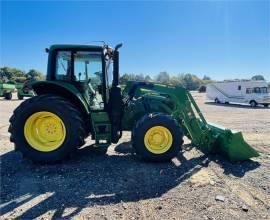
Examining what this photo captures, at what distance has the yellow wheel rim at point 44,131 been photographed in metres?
5.77

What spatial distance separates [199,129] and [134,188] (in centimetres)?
252

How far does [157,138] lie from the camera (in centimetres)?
590

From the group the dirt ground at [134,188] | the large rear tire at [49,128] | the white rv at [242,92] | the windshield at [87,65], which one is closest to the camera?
the dirt ground at [134,188]

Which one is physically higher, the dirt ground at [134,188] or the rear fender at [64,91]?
the rear fender at [64,91]

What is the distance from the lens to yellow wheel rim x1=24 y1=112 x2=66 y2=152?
5.77 meters

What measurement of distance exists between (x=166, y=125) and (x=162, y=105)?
0.97 metres

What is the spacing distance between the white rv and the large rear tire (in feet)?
76.3

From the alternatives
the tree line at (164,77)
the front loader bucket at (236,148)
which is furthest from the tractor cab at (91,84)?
the tree line at (164,77)

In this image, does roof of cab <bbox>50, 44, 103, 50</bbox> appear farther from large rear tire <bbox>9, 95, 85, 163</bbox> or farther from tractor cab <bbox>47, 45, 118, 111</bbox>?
large rear tire <bbox>9, 95, 85, 163</bbox>

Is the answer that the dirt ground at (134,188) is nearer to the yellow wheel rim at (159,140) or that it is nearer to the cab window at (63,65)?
the yellow wheel rim at (159,140)

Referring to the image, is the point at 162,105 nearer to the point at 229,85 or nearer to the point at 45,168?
the point at 45,168

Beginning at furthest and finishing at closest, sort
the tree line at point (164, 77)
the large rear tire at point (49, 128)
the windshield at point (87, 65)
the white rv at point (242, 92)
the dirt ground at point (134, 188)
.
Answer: the tree line at point (164, 77) < the white rv at point (242, 92) < the windshield at point (87, 65) < the large rear tire at point (49, 128) < the dirt ground at point (134, 188)

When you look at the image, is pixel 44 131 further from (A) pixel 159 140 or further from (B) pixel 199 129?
(B) pixel 199 129

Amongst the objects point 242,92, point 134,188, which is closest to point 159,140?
point 134,188
